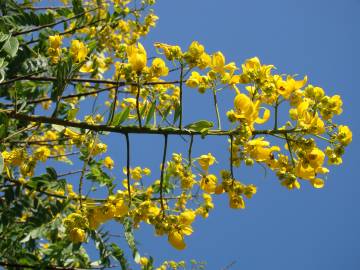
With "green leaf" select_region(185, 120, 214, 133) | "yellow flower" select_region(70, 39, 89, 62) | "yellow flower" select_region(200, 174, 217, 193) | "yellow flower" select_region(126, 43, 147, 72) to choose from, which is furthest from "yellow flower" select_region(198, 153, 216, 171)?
"yellow flower" select_region(70, 39, 89, 62)

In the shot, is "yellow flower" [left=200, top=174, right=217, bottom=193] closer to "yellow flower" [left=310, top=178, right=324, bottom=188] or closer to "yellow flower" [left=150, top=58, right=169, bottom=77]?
"yellow flower" [left=310, top=178, right=324, bottom=188]

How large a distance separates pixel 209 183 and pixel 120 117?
586 millimetres

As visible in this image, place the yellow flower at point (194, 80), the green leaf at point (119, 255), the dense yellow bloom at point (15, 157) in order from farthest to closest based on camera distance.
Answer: the green leaf at point (119, 255) → the dense yellow bloom at point (15, 157) → the yellow flower at point (194, 80)

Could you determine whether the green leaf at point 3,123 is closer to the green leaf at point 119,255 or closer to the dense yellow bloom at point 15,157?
the dense yellow bloom at point 15,157

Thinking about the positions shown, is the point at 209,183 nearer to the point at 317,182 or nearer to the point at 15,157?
the point at 317,182

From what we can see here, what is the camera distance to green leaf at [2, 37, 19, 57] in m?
2.20

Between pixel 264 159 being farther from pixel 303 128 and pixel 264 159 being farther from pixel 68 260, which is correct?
pixel 68 260

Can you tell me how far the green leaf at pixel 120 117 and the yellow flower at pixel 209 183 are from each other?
0.56 m

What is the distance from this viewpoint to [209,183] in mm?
2002

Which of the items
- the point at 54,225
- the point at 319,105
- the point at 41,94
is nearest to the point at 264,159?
the point at 319,105

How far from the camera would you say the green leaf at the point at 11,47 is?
2199 mm

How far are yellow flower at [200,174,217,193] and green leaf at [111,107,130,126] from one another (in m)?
0.56

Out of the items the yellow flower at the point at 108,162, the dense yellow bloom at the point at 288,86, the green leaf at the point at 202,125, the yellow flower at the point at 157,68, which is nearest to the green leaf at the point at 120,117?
the yellow flower at the point at 157,68

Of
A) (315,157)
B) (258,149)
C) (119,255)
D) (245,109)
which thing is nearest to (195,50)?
(245,109)
